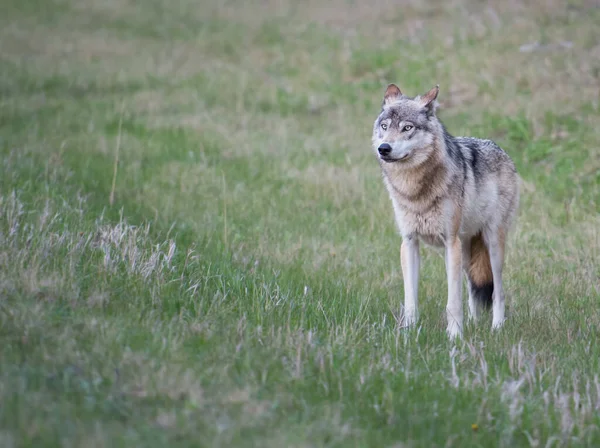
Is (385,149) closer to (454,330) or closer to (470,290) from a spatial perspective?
(454,330)

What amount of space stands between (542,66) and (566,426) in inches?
409

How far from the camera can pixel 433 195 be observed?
6109mm

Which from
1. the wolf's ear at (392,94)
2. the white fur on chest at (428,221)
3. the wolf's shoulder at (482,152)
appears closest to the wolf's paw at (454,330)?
the white fur on chest at (428,221)

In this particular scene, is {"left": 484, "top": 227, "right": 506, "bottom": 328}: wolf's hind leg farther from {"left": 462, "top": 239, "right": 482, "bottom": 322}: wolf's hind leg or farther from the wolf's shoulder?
the wolf's shoulder

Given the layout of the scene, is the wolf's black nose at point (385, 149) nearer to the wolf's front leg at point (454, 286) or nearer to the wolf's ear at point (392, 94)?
the wolf's ear at point (392, 94)

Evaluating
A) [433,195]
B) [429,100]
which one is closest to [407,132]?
[429,100]

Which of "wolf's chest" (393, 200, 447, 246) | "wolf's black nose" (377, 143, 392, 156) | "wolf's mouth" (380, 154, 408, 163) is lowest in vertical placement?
"wolf's chest" (393, 200, 447, 246)

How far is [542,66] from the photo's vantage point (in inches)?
520

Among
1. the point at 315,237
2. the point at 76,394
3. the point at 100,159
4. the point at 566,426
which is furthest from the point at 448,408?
the point at 100,159

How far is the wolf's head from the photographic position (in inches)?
233

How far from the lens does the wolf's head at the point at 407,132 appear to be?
5.93m

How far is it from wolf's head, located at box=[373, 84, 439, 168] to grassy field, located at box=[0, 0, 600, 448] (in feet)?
3.83

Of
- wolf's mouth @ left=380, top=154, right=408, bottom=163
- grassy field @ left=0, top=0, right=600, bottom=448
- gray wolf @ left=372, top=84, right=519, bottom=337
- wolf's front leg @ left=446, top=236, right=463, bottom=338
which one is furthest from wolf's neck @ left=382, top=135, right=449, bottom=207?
grassy field @ left=0, top=0, right=600, bottom=448

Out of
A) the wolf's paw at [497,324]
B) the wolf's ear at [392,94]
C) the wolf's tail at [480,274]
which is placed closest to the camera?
the wolf's paw at [497,324]
